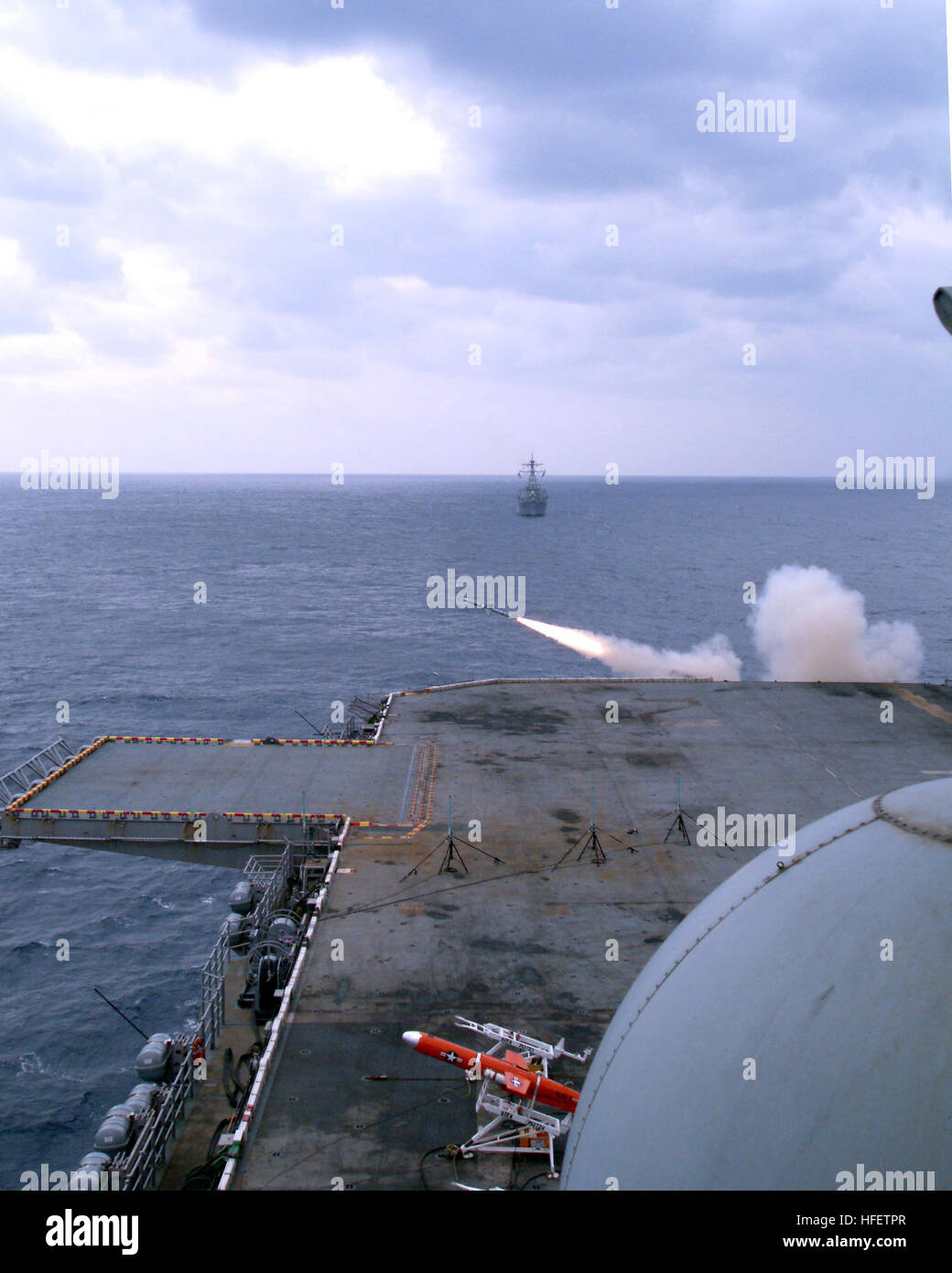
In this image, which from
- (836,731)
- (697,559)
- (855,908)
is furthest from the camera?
(697,559)

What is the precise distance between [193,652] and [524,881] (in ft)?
213

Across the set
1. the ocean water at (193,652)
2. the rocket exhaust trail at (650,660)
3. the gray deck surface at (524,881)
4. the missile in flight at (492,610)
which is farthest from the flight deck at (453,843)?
the missile in flight at (492,610)

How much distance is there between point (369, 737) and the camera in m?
50.5

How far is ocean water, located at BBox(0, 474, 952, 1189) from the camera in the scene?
117 ft

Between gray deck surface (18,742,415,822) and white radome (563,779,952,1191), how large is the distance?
28439 mm

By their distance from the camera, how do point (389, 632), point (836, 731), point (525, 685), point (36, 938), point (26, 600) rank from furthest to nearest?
point (26, 600), point (389, 632), point (525, 685), point (836, 731), point (36, 938)

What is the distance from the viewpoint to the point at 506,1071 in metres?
19.3

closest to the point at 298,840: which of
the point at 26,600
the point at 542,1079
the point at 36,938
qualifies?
the point at 36,938

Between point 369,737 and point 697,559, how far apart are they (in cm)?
12643

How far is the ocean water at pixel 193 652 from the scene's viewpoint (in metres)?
35.8

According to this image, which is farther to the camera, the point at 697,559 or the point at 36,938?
the point at 697,559

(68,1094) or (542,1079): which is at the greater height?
(542,1079)

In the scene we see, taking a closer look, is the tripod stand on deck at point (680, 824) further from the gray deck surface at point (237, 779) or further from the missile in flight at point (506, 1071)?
the missile in flight at point (506, 1071)
